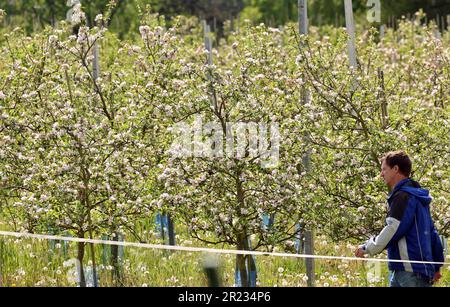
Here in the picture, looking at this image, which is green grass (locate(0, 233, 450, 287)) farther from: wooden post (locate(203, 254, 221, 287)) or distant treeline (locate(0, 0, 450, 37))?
distant treeline (locate(0, 0, 450, 37))

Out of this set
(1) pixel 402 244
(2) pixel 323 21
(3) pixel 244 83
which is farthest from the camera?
(2) pixel 323 21


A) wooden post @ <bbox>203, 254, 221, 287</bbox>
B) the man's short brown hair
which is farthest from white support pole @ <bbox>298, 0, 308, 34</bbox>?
wooden post @ <bbox>203, 254, 221, 287</bbox>

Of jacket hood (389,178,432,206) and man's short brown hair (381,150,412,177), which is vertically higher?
man's short brown hair (381,150,412,177)

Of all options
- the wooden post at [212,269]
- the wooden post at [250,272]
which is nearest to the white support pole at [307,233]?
the wooden post at [250,272]

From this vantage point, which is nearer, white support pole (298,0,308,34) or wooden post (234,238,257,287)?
wooden post (234,238,257,287)

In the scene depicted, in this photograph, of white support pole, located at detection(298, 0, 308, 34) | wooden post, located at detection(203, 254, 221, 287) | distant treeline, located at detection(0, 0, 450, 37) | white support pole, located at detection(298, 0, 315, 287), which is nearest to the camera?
wooden post, located at detection(203, 254, 221, 287)

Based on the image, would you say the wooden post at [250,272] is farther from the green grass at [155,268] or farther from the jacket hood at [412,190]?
the jacket hood at [412,190]

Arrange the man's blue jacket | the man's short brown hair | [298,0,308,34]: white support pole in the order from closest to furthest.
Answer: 1. the man's blue jacket
2. the man's short brown hair
3. [298,0,308,34]: white support pole

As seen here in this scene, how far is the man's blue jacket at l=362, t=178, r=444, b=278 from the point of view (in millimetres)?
6402

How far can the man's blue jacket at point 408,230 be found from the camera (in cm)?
640
